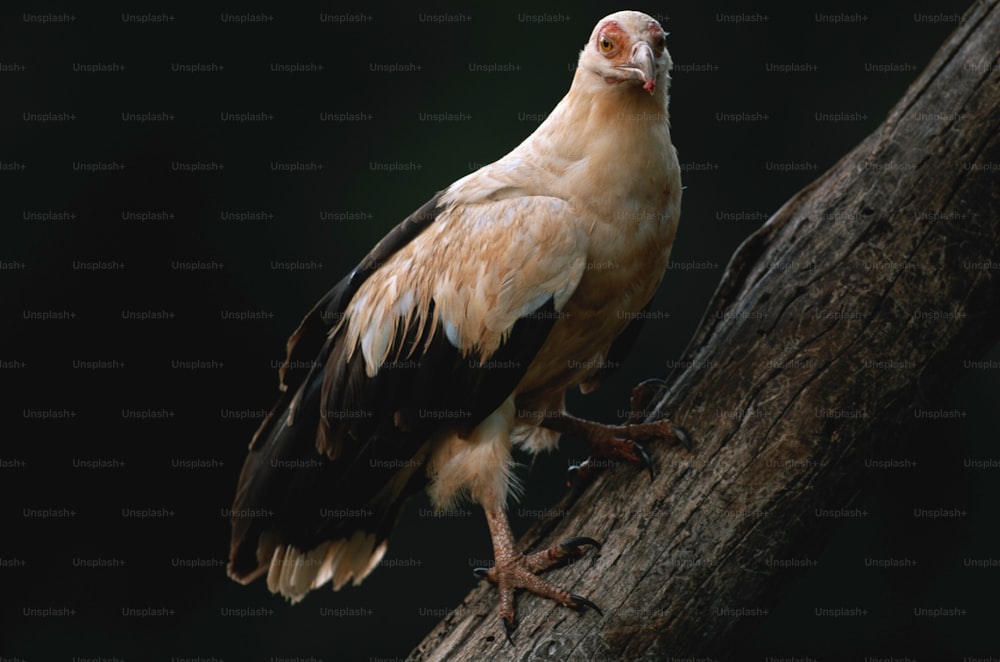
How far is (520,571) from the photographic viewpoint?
109 inches

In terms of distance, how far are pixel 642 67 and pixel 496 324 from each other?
827 millimetres

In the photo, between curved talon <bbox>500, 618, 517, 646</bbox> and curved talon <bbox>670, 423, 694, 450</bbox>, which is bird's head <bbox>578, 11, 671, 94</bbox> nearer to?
curved talon <bbox>670, 423, 694, 450</bbox>

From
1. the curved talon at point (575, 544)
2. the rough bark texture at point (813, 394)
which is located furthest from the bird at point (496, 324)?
the rough bark texture at point (813, 394)

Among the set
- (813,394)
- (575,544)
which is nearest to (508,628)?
(575,544)

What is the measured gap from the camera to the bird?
2.75 metres

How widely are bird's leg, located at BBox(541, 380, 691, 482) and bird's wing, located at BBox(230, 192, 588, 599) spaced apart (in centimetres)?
37

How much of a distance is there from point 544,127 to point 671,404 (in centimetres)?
94

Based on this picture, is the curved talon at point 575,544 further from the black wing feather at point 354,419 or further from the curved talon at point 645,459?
the black wing feather at point 354,419

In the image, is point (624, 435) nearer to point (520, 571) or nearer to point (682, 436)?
point (682, 436)

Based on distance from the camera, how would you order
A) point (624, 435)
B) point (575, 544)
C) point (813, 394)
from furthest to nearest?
point (624, 435) < point (575, 544) < point (813, 394)

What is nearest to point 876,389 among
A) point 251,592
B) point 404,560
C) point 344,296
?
point 344,296

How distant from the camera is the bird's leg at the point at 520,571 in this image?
2723mm

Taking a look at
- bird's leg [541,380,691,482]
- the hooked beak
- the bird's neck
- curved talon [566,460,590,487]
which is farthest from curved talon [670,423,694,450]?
the hooked beak

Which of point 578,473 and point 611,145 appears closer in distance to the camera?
point 611,145
